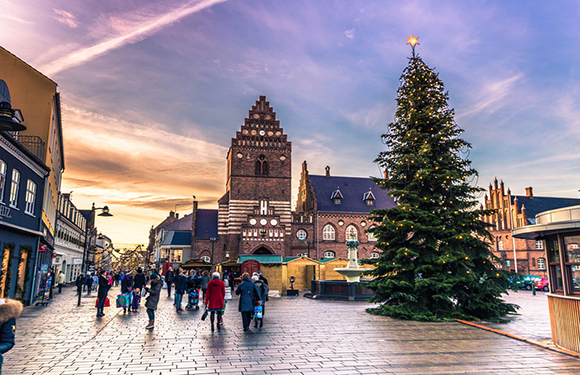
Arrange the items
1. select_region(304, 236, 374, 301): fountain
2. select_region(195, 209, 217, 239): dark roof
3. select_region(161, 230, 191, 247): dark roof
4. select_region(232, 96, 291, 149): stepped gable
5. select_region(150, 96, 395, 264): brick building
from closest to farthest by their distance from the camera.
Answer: select_region(304, 236, 374, 301): fountain → select_region(150, 96, 395, 264): brick building → select_region(232, 96, 291, 149): stepped gable → select_region(195, 209, 217, 239): dark roof → select_region(161, 230, 191, 247): dark roof

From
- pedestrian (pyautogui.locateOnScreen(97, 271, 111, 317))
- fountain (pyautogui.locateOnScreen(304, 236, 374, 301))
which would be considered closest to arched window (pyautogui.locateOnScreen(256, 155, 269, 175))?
fountain (pyautogui.locateOnScreen(304, 236, 374, 301))

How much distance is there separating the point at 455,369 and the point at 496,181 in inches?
2383

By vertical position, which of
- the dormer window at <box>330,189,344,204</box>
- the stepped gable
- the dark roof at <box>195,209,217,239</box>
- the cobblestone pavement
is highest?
the stepped gable

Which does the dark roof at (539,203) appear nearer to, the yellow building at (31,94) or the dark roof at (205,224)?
the dark roof at (205,224)

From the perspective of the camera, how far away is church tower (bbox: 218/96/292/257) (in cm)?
4859

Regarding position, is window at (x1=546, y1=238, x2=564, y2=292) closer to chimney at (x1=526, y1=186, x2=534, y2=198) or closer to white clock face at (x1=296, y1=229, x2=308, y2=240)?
white clock face at (x1=296, y1=229, x2=308, y2=240)

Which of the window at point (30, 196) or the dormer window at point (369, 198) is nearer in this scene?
the window at point (30, 196)

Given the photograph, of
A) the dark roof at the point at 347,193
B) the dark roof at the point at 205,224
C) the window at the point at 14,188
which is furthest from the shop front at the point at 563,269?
the dark roof at the point at 205,224

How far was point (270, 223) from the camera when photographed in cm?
4894

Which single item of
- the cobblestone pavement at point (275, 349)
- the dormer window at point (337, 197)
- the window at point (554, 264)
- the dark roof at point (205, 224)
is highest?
the dormer window at point (337, 197)

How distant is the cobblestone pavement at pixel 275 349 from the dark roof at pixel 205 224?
39478 millimetres

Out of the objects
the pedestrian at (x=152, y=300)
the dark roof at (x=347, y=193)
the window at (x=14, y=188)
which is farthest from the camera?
the dark roof at (x=347, y=193)

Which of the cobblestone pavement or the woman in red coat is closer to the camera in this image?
the cobblestone pavement

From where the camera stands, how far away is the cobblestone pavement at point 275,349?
749 cm
